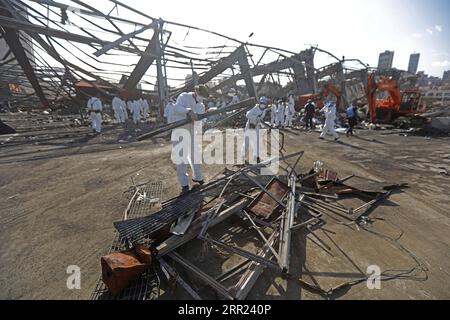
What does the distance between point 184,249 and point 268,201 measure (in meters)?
1.79

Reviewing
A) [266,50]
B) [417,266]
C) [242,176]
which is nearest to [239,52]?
[266,50]

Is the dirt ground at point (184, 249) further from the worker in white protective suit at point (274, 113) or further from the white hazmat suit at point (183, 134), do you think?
the worker in white protective suit at point (274, 113)

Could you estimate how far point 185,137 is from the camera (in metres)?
5.51

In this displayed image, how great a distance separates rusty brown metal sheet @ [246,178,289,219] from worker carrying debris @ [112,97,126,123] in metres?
15.8

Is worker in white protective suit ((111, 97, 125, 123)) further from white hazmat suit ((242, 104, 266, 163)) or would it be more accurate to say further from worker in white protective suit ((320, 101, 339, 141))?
worker in white protective suit ((320, 101, 339, 141))

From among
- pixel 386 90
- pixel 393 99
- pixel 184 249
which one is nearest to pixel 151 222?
pixel 184 249

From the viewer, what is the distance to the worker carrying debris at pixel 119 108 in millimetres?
16906

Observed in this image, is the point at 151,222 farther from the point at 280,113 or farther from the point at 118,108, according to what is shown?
the point at 118,108

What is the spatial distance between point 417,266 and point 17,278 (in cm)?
514

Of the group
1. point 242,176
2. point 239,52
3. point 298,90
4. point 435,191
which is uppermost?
point 239,52

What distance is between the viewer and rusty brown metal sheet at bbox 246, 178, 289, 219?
406 cm

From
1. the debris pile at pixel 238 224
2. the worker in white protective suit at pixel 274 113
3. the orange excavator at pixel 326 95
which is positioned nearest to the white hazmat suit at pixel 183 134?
the debris pile at pixel 238 224

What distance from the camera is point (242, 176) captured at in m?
5.45
